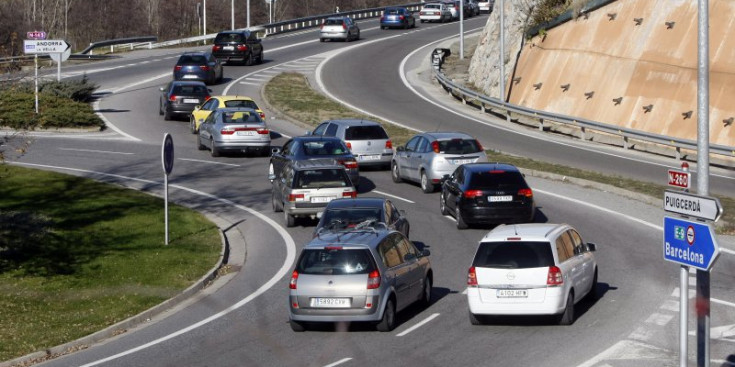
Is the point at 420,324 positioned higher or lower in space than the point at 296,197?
lower

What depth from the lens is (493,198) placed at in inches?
976

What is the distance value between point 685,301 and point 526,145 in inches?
1115

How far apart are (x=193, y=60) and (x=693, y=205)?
1743 inches

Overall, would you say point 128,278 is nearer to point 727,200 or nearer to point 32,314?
point 32,314

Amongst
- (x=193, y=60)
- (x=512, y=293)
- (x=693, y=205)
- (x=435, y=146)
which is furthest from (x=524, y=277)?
(x=193, y=60)

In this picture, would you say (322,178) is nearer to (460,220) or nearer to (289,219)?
(289,219)

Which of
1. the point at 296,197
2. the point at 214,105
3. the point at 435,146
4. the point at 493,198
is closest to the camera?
the point at 493,198

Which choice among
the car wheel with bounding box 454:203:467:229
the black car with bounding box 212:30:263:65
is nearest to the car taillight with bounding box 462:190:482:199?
the car wheel with bounding box 454:203:467:229

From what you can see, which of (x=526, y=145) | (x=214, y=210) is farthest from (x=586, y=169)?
(x=214, y=210)

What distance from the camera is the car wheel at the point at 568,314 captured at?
16781 millimetres

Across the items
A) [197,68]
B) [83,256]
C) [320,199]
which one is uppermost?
[197,68]

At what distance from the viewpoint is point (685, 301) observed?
38.2ft

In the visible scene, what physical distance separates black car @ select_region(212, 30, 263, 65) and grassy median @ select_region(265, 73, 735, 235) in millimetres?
5652

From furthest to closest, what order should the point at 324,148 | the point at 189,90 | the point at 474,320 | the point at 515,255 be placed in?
the point at 189,90
the point at 324,148
the point at 474,320
the point at 515,255
